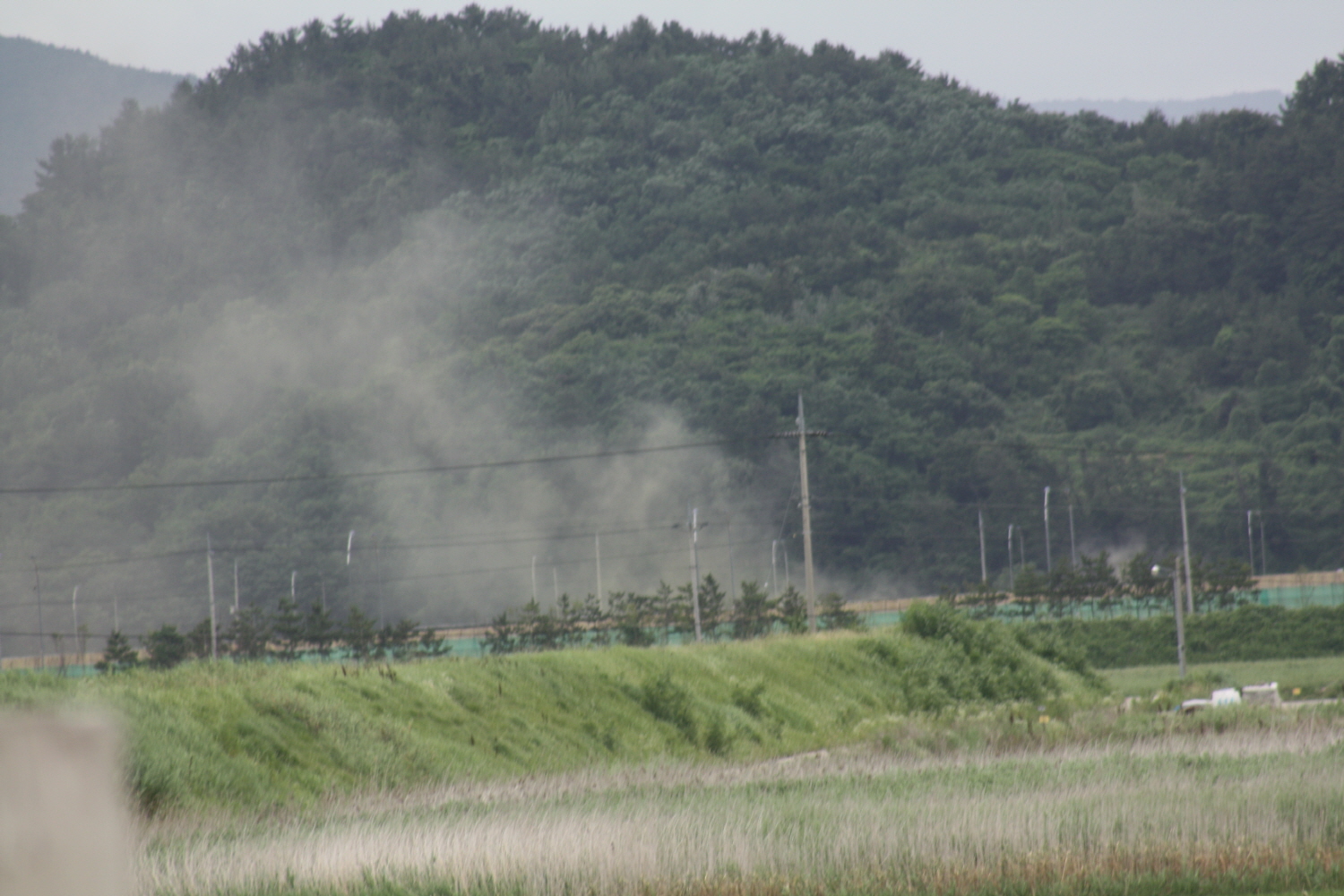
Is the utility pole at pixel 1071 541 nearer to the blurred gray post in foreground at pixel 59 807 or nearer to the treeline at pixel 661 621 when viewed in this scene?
the treeline at pixel 661 621

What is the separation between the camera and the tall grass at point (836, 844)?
11.1m

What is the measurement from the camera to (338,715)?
2114 cm

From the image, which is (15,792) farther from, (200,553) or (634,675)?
(200,553)

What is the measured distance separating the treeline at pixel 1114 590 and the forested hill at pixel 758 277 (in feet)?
79.6

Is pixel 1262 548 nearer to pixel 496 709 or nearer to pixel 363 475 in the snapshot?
pixel 363 475

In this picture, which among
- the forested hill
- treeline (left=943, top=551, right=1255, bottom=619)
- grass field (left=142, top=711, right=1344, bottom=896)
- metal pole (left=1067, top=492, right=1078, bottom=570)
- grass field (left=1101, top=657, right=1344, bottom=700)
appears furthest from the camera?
the forested hill

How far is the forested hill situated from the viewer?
4277 inches

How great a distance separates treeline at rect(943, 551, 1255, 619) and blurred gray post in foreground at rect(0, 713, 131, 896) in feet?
230

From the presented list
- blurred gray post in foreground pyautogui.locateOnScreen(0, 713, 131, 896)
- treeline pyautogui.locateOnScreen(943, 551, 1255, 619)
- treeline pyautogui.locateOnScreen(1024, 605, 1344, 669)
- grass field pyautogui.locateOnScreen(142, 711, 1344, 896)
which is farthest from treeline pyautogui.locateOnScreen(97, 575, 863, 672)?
blurred gray post in foreground pyautogui.locateOnScreen(0, 713, 131, 896)

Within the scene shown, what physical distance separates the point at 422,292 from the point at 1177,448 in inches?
3160

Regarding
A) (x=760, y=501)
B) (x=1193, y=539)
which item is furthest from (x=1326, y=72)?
(x=760, y=501)

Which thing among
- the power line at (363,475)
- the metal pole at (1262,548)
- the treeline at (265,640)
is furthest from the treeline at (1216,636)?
the power line at (363,475)

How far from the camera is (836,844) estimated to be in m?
12.0

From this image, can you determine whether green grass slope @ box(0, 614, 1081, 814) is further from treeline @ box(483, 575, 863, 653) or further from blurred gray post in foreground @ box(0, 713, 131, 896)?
treeline @ box(483, 575, 863, 653)
